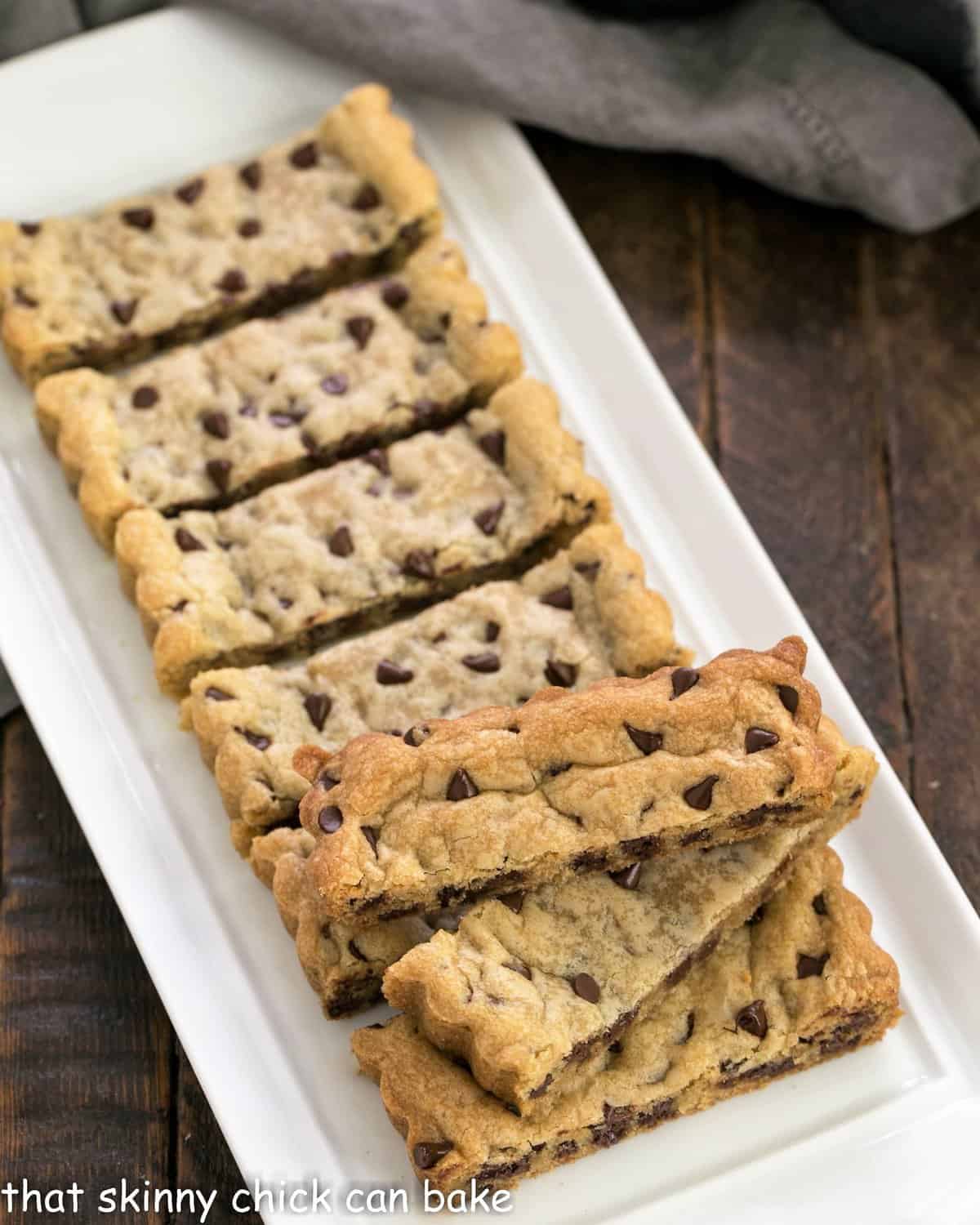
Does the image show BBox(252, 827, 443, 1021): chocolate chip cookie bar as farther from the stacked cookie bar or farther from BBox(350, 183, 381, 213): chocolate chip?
BBox(350, 183, 381, 213): chocolate chip

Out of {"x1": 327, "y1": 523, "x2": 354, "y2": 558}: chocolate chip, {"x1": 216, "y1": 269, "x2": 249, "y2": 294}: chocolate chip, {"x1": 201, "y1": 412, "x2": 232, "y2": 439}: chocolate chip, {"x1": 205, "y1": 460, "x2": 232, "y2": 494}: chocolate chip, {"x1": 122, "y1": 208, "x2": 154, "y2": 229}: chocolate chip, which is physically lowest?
{"x1": 327, "y1": 523, "x2": 354, "y2": 558}: chocolate chip

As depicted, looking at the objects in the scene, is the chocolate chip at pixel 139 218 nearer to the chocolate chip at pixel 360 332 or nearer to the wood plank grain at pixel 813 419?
the chocolate chip at pixel 360 332

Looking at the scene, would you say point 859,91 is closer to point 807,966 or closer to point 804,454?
point 804,454

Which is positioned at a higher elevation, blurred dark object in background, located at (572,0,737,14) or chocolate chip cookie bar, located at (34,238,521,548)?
blurred dark object in background, located at (572,0,737,14)

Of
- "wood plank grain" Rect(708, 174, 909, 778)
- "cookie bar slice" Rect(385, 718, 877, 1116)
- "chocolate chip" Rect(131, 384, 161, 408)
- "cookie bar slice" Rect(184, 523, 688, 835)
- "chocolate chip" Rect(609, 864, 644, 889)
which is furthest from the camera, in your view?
"wood plank grain" Rect(708, 174, 909, 778)

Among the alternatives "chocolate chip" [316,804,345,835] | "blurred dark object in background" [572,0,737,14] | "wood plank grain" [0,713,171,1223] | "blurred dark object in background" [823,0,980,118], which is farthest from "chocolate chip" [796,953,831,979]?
"blurred dark object in background" [572,0,737,14]

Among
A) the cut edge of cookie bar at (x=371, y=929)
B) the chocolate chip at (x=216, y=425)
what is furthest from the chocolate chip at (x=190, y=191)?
the cut edge of cookie bar at (x=371, y=929)

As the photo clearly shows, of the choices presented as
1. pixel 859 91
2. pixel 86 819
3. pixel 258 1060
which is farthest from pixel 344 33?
pixel 258 1060
